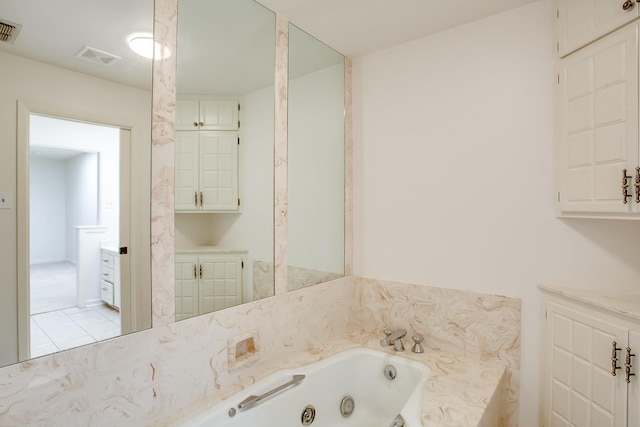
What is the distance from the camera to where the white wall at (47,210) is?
1040mm

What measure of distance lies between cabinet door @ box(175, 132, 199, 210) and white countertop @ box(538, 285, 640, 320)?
5.73 feet

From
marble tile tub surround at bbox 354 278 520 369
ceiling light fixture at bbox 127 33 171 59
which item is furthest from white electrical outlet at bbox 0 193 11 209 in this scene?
marble tile tub surround at bbox 354 278 520 369

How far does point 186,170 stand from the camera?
140 cm

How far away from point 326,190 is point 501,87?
1170 mm

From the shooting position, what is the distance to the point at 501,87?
1.74m

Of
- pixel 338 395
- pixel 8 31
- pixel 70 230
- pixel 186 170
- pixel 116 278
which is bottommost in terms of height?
pixel 338 395

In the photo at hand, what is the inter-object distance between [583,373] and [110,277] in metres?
2.02

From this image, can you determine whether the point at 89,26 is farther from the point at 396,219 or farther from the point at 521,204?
the point at 521,204

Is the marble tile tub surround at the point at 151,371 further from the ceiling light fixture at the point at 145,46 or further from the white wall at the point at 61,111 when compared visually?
the ceiling light fixture at the point at 145,46

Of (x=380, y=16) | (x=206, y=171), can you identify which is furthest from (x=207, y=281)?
(x=380, y=16)

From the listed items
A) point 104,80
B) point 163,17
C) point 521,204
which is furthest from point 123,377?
point 521,204

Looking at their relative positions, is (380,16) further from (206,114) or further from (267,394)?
(267,394)

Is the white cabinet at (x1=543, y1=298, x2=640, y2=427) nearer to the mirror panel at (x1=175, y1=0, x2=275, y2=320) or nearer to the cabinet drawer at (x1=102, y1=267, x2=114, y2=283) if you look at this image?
the mirror panel at (x1=175, y1=0, x2=275, y2=320)

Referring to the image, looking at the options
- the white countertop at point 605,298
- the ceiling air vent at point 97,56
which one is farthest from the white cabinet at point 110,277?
the white countertop at point 605,298
